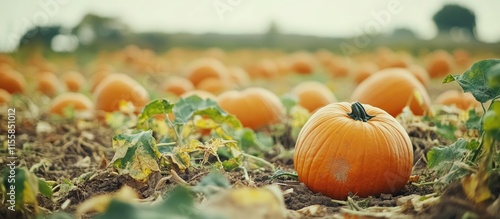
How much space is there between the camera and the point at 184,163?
2865mm

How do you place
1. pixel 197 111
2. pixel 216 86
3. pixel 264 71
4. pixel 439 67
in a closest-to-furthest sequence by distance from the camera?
1. pixel 197 111
2. pixel 216 86
3. pixel 439 67
4. pixel 264 71

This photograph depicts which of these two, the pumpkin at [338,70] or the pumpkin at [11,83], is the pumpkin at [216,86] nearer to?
the pumpkin at [11,83]

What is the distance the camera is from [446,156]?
265 centimetres

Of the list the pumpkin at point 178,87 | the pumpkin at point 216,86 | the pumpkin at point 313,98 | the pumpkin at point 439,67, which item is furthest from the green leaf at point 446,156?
the pumpkin at point 439,67

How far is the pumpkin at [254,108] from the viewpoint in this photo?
4.87 metres

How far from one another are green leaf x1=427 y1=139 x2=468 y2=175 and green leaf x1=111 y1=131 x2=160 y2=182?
1461mm

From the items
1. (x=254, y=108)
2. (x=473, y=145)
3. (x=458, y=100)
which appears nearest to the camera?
(x=473, y=145)

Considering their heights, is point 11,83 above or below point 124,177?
above

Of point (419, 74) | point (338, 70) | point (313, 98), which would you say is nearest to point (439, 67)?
point (338, 70)

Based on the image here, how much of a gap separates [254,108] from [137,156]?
89.7 inches

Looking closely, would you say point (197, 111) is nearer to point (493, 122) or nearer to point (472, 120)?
point (472, 120)

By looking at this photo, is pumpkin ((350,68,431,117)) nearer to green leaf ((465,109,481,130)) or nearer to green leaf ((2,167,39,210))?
green leaf ((465,109,481,130))

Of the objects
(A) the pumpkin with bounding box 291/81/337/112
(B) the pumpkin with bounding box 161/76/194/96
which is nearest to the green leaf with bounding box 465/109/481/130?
(A) the pumpkin with bounding box 291/81/337/112

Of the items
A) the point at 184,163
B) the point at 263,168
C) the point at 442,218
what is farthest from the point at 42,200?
the point at 442,218
